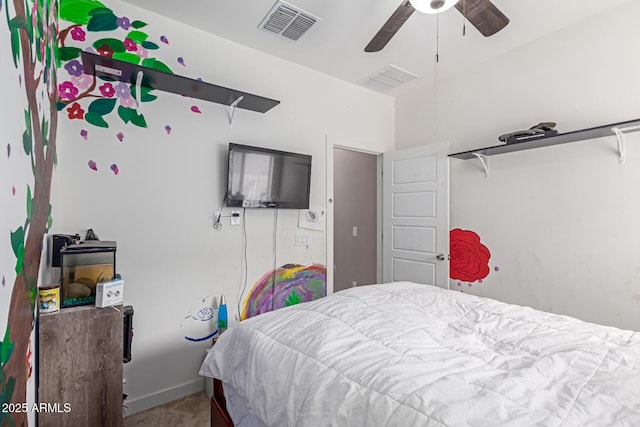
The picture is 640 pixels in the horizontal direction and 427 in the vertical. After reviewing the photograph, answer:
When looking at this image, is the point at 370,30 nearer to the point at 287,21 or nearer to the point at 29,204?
the point at 287,21

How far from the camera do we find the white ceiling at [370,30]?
6.96 ft

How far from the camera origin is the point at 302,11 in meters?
2.16

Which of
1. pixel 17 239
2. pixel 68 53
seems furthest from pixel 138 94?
pixel 17 239

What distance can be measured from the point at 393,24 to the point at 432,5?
0.82 feet

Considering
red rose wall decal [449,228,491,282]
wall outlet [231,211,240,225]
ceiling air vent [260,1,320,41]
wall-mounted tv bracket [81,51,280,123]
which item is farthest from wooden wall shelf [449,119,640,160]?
wall outlet [231,211,240,225]

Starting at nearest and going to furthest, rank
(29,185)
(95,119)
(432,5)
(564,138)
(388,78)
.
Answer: (29,185)
(432,5)
(95,119)
(564,138)
(388,78)

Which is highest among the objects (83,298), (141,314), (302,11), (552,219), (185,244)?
(302,11)

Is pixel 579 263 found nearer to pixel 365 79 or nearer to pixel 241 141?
pixel 365 79

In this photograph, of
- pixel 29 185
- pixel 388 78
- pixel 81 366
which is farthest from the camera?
pixel 388 78

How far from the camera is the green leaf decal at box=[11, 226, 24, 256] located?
95 cm

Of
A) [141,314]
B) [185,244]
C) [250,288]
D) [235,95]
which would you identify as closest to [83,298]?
[141,314]

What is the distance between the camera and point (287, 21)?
228 cm

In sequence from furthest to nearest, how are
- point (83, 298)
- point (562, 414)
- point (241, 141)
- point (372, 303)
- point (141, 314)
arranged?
point (241, 141), point (141, 314), point (372, 303), point (83, 298), point (562, 414)

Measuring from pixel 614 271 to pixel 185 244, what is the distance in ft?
10.2
